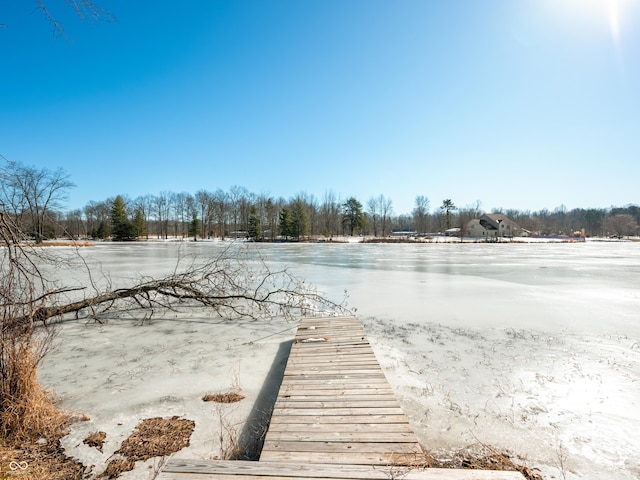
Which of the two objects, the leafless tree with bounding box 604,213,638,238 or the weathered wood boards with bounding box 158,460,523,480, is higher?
the leafless tree with bounding box 604,213,638,238

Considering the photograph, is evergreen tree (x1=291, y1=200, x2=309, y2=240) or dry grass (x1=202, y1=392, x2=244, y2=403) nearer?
dry grass (x1=202, y1=392, x2=244, y2=403)

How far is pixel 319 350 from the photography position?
4926 millimetres

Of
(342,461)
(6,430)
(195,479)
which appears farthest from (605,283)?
(6,430)

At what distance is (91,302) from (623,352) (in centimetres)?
1004

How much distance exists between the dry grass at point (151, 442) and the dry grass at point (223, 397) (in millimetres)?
475

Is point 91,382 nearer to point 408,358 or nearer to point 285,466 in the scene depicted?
point 285,466

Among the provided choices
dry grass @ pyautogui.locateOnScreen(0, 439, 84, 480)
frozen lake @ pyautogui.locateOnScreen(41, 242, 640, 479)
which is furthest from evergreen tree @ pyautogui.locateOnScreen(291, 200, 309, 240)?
dry grass @ pyautogui.locateOnScreen(0, 439, 84, 480)

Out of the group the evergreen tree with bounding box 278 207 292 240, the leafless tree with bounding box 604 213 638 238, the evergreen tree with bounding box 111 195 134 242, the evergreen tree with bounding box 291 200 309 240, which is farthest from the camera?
the leafless tree with bounding box 604 213 638 238

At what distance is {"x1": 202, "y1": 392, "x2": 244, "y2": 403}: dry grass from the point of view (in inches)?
155

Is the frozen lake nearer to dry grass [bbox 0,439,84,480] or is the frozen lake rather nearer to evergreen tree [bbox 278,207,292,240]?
dry grass [bbox 0,439,84,480]

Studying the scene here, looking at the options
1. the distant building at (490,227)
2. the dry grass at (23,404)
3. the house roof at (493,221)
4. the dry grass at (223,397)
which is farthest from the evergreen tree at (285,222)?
the dry grass at (23,404)

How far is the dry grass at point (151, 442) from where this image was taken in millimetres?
2766

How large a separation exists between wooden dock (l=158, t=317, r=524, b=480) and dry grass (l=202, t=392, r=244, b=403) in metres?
0.68

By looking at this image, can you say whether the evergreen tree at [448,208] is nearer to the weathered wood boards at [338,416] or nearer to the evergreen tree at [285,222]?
the evergreen tree at [285,222]
